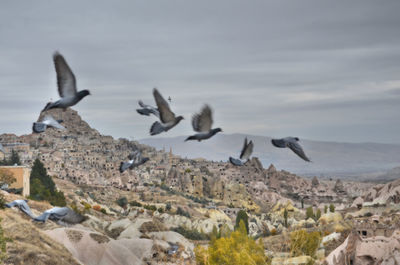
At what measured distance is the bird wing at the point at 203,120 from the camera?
17109 mm

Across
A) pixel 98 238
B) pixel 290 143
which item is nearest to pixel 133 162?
pixel 290 143

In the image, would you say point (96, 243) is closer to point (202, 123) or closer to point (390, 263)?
point (390, 263)

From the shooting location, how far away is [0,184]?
2456 inches

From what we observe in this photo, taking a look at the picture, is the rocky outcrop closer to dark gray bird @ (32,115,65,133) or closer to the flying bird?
the flying bird

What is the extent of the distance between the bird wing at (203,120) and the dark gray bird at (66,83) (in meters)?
3.26

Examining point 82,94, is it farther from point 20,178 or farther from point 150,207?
point 150,207

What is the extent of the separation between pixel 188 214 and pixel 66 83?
95118 millimetres

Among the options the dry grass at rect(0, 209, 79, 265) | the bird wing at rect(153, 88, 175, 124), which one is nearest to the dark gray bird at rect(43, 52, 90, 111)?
the bird wing at rect(153, 88, 175, 124)

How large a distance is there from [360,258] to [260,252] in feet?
35.3

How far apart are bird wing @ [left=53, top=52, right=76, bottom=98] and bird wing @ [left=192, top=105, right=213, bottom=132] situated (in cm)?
368

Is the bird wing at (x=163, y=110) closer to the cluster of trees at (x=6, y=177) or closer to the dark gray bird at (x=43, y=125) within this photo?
the dark gray bird at (x=43, y=125)

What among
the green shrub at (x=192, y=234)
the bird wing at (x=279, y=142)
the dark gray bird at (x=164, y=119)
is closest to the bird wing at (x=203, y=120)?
the dark gray bird at (x=164, y=119)

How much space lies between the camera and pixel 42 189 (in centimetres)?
7744

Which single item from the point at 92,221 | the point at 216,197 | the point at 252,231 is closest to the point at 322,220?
the point at 252,231
